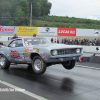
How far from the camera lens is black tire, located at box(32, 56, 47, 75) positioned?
683cm

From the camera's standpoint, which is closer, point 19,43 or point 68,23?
point 19,43

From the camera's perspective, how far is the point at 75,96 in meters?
4.70

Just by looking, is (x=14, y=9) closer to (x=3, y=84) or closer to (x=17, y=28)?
(x=17, y=28)

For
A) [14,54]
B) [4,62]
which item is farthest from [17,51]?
[4,62]

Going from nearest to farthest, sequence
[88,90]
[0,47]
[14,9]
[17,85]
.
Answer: [88,90] < [17,85] < [0,47] < [14,9]

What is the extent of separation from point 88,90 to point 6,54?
483cm

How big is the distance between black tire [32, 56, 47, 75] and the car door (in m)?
0.79

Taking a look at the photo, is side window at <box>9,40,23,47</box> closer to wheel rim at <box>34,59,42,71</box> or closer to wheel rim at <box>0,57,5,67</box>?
wheel rim at <box>0,57,5,67</box>

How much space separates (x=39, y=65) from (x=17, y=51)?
1534mm

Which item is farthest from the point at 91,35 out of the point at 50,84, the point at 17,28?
the point at 50,84

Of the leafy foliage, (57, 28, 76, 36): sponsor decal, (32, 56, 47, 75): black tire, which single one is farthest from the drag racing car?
Answer: the leafy foliage

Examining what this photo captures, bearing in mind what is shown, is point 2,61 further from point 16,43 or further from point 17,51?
point 17,51

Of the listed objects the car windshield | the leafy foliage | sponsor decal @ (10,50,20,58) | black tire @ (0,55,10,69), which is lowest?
black tire @ (0,55,10,69)

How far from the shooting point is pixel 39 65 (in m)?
7.04
